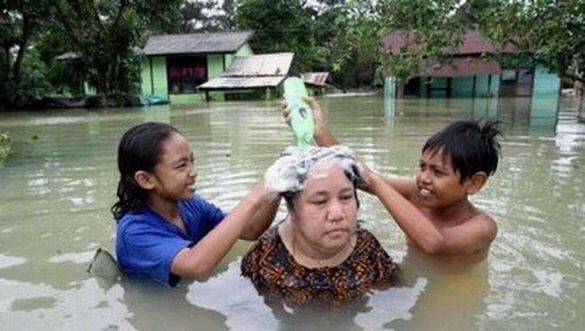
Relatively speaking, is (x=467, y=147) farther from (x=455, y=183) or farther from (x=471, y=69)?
(x=471, y=69)

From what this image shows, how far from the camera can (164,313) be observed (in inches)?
114

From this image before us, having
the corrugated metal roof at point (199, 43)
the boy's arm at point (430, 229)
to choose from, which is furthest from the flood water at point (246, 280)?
the corrugated metal roof at point (199, 43)

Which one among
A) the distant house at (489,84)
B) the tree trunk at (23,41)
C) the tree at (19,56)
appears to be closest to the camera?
the tree at (19,56)

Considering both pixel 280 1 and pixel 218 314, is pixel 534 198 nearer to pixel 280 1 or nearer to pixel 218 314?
pixel 218 314

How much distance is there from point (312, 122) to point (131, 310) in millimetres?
1327

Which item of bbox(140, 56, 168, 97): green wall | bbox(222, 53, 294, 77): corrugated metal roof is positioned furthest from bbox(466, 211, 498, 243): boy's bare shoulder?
bbox(140, 56, 168, 97): green wall

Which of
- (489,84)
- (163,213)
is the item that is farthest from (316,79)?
(163,213)

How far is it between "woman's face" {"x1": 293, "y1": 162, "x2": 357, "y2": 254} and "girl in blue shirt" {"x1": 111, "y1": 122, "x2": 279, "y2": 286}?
7.5 inches

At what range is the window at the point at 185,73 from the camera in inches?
1271

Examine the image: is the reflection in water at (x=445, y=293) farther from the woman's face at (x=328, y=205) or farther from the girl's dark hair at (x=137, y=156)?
the girl's dark hair at (x=137, y=156)

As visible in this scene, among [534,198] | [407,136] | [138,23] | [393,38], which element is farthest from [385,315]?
[393,38]

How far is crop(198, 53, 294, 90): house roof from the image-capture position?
1081 inches

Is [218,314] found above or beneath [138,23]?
beneath

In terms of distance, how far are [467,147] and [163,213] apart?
1.63 meters
